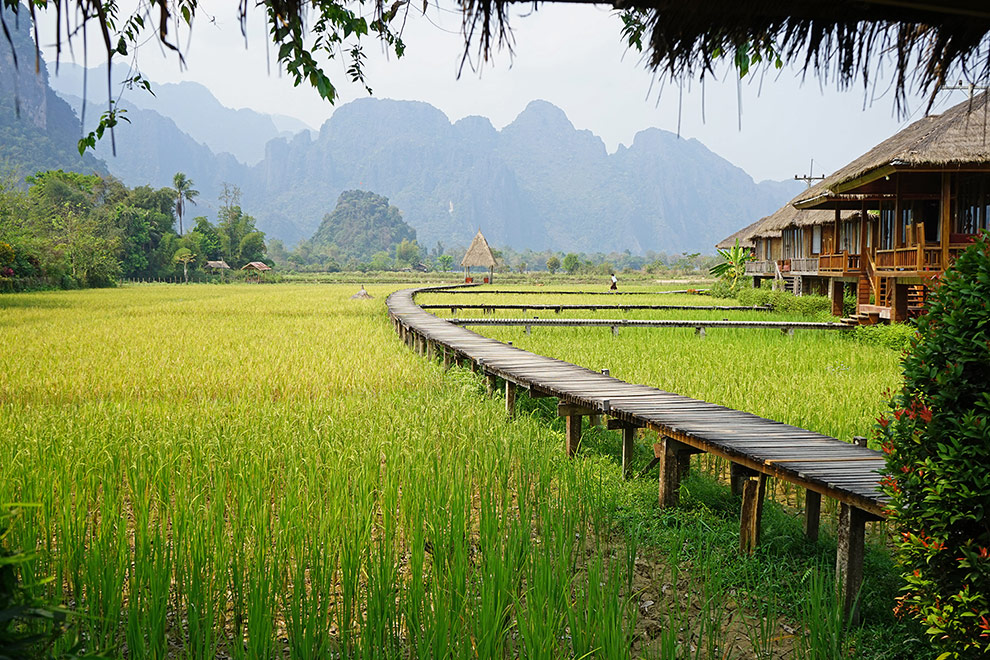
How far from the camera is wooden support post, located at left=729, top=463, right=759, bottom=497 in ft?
12.0

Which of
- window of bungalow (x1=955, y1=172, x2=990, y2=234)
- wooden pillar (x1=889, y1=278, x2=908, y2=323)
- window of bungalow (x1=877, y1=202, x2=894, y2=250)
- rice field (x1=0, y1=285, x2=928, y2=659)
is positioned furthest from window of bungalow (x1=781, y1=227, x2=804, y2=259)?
rice field (x1=0, y1=285, x2=928, y2=659)

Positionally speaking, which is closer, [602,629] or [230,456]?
[602,629]

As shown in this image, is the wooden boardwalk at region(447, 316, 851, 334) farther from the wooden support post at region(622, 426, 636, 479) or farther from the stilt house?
the wooden support post at region(622, 426, 636, 479)

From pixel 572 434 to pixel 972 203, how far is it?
11.9 m

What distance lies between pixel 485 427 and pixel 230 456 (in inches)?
68.3

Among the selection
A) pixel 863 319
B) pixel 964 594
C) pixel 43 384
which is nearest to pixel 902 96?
pixel 964 594

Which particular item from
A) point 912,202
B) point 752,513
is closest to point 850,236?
point 912,202

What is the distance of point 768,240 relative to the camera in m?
33.2

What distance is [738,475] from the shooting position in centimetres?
418

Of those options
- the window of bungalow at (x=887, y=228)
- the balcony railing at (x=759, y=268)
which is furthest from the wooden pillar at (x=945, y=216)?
the balcony railing at (x=759, y=268)

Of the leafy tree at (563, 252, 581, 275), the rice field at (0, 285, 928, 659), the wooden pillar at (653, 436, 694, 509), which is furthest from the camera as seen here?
the leafy tree at (563, 252, 581, 275)

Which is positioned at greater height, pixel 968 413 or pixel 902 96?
pixel 902 96

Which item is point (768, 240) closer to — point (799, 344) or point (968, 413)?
point (799, 344)

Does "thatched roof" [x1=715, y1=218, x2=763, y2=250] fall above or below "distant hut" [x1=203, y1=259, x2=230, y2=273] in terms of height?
above
